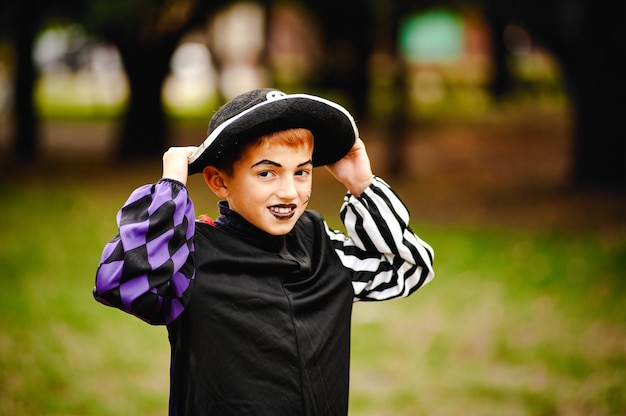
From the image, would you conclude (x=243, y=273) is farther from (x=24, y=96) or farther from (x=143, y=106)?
(x=24, y=96)

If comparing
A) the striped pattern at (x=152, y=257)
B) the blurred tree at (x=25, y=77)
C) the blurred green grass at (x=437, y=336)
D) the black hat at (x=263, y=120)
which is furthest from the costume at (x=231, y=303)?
the blurred tree at (x=25, y=77)

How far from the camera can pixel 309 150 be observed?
230 cm

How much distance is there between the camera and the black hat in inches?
84.2

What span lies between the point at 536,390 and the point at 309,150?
3.19 meters

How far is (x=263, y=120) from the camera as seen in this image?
7.00 ft

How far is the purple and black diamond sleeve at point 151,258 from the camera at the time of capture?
202 centimetres

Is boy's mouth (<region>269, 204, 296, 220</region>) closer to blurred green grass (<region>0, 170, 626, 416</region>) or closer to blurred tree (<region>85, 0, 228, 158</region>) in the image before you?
blurred green grass (<region>0, 170, 626, 416</region>)

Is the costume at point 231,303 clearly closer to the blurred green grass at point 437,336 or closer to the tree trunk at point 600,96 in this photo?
the blurred green grass at point 437,336

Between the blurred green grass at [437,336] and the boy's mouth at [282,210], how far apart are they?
2743mm

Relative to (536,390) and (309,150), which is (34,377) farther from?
(309,150)

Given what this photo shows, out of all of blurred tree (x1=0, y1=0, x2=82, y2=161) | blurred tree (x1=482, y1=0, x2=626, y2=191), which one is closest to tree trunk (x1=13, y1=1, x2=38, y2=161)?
blurred tree (x1=0, y1=0, x2=82, y2=161)

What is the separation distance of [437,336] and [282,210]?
385 cm

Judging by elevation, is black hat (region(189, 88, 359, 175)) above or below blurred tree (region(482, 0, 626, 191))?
below

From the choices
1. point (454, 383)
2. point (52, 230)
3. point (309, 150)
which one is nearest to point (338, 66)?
point (52, 230)
